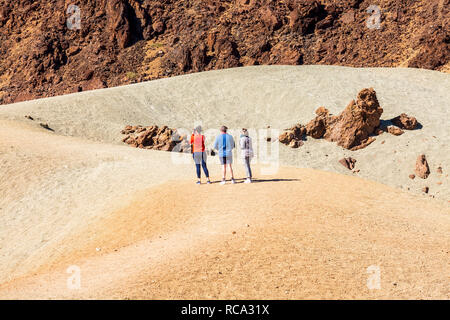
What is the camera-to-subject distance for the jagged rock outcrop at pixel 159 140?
2175cm

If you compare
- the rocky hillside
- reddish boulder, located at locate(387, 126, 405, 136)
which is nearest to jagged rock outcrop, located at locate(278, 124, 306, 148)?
reddish boulder, located at locate(387, 126, 405, 136)

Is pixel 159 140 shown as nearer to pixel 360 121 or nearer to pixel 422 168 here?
pixel 360 121

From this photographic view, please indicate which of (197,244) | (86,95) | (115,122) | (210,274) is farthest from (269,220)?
(86,95)

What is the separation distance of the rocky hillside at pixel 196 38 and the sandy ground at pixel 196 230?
87.1 feet

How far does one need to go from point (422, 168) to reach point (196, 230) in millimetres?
15492

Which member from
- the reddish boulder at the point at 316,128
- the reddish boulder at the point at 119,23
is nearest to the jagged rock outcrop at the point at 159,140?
the reddish boulder at the point at 316,128

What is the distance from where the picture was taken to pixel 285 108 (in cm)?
2933

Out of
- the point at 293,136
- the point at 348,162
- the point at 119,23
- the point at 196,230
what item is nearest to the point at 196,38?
the point at 119,23

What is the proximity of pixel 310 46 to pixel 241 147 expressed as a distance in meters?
35.3

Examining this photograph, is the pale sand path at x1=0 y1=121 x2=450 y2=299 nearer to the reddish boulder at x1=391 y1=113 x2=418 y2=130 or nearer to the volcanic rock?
the volcanic rock

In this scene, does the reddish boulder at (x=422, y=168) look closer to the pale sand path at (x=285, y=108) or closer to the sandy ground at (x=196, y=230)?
the pale sand path at (x=285, y=108)

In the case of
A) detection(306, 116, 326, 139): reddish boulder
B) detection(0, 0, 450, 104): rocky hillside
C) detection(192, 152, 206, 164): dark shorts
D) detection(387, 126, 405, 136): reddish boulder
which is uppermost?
detection(0, 0, 450, 104): rocky hillside

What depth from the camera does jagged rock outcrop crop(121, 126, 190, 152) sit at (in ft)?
71.4

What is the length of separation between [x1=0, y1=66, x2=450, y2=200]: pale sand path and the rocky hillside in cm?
686
